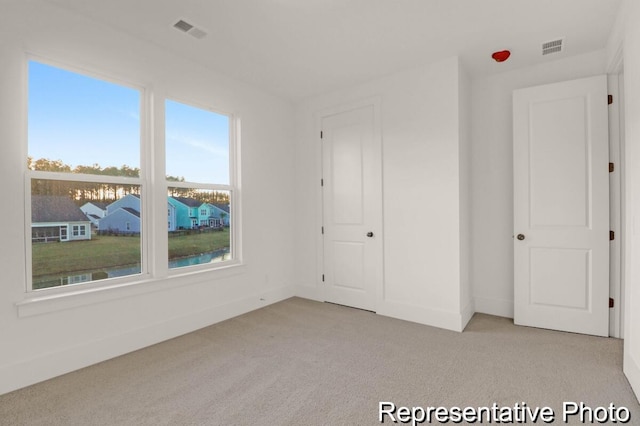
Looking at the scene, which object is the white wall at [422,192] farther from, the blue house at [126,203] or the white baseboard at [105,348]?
the blue house at [126,203]

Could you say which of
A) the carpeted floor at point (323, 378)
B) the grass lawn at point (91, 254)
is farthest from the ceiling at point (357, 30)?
the carpeted floor at point (323, 378)

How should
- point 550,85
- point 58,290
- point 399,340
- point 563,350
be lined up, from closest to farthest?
point 58,290 → point 563,350 → point 399,340 → point 550,85

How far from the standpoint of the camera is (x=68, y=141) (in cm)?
261

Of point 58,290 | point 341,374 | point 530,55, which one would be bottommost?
point 341,374

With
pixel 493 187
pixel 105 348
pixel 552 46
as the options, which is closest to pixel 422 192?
pixel 493 187

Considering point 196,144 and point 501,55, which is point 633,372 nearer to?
point 501,55

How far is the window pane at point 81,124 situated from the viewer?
2.46 meters

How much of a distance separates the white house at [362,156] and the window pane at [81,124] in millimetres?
97

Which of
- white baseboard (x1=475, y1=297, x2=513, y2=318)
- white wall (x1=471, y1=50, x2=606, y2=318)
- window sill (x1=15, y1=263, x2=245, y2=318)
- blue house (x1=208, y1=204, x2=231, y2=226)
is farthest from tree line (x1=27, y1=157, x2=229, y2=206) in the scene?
white baseboard (x1=475, y1=297, x2=513, y2=318)

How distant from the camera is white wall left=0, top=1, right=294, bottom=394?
2.22 m

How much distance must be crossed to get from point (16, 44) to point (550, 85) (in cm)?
450

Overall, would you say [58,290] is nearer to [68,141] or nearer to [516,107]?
[68,141]

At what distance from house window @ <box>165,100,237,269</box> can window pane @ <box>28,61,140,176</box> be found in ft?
1.23

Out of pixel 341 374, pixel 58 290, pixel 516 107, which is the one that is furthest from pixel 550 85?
pixel 58 290
